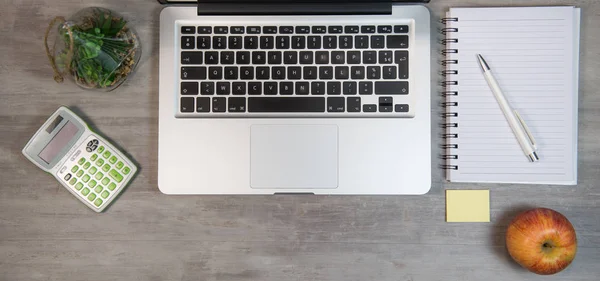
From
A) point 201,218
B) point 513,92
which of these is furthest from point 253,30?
point 513,92

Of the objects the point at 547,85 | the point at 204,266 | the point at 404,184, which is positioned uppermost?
the point at 547,85

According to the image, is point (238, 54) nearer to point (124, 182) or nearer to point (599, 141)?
point (124, 182)

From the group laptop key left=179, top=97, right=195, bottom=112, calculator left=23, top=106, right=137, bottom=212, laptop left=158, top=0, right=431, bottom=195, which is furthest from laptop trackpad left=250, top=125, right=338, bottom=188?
calculator left=23, top=106, right=137, bottom=212

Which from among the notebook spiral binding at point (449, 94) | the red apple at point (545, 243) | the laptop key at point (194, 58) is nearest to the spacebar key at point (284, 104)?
the laptop key at point (194, 58)

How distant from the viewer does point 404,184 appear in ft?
2.38

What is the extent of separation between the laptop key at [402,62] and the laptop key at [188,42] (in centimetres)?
33

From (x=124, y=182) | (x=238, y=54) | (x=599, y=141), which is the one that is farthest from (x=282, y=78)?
(x=599, y=141)

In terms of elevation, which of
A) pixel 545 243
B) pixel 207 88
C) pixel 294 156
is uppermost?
pixel 207 88

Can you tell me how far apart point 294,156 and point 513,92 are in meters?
0.37

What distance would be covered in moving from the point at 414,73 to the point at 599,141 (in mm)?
335

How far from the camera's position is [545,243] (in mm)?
698

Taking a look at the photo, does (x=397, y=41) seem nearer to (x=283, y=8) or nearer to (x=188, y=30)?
(x=283, y=8)

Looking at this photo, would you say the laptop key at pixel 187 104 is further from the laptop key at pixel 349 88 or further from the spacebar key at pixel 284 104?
the laptop key at pixel 349 88

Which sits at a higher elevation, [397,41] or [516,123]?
[397,41]
